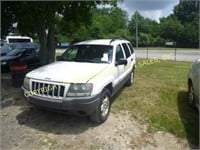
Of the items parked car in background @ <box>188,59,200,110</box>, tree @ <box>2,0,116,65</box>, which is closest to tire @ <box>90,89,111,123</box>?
parked car in background @ <box>188,59,200,110</box>

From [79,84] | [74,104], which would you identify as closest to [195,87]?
Answer: [79,84]

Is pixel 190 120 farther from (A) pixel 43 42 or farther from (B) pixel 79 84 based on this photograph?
(A) pixel 43 42

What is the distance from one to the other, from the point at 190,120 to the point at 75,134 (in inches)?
106

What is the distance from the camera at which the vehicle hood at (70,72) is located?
16.1 ft

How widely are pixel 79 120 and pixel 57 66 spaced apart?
134 centimetres

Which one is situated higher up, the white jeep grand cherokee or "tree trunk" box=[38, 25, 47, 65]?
"tree trunk" box=[38, 25, 47, 65]

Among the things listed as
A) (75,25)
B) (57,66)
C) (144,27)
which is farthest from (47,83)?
(144,27)

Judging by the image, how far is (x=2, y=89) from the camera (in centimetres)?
797

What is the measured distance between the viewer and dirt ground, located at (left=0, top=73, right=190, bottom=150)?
182 inches

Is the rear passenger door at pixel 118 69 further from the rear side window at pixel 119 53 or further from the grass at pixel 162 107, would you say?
the grass at pixel 162 107

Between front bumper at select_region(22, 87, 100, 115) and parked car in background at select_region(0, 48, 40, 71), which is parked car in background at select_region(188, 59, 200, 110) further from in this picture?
parked car in background at select_region(0, 48, 40, 71)

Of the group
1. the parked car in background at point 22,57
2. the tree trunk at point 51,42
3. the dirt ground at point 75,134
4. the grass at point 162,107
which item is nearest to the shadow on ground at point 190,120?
the grass at point 162,107

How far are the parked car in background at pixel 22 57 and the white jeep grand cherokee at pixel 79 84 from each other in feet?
21.6

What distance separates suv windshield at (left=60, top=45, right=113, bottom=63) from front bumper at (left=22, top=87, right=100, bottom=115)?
1.46 meters
